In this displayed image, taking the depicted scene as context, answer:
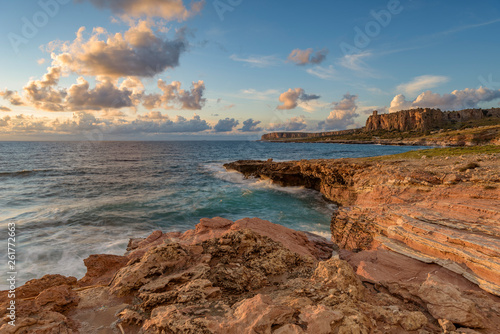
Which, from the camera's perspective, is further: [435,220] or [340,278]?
[435,220]

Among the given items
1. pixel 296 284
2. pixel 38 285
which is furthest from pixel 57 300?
pixel 296 284

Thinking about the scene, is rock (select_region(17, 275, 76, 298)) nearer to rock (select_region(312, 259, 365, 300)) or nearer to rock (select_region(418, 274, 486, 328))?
rock (select_region(312, 259, 365, 300))

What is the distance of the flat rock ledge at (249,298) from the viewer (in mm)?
3373

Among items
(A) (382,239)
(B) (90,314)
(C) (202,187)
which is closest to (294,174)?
(C) (202,187)

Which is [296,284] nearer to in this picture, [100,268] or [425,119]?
[100,268]

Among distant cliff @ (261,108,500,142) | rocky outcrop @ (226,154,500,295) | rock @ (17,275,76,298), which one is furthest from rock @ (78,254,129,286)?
distant cliff @ (261,108,500,142)

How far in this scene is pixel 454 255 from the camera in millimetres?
6762

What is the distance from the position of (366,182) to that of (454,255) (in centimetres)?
982

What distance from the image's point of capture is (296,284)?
4.63 meters

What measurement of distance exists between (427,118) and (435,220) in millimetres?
185178

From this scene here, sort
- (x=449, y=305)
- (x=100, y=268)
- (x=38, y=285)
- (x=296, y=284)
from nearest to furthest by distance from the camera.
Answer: (x=449, y=305) → (x=296, y=284) → (x=38, y=285) → (x=100, y=268)

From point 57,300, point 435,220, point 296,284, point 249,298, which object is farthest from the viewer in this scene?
point 435,220

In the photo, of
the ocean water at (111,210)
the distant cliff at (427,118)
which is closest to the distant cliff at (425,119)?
the distant cliff at (427,118)

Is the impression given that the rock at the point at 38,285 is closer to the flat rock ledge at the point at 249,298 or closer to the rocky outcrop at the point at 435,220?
the flat rock ledge at the point at 249,298
